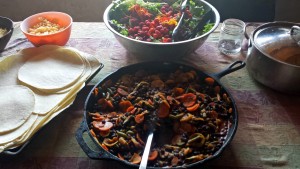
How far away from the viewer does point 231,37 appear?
180 cm

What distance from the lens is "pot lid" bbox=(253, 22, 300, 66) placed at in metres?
1.34

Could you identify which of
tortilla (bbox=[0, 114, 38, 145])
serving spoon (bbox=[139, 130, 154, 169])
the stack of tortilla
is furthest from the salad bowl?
tortilla (bbox=[0, 114, 38, 145])

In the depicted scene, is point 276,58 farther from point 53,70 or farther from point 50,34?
point 50,34

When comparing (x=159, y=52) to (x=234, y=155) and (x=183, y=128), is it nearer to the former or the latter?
(x=183, y=128)

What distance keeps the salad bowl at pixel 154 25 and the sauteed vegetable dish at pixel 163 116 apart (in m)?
0.15

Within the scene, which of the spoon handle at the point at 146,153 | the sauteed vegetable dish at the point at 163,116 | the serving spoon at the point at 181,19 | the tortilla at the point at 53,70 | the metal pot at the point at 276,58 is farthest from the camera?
the serving spoon at the point at 181,19

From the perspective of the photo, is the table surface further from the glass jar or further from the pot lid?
the pot lid

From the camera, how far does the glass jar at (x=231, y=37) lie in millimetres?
1760

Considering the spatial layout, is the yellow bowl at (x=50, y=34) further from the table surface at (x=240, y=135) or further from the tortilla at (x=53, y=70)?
the table surface at (x=240, y=135)

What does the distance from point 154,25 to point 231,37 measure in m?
0.51

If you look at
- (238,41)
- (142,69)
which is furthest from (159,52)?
(238,41)

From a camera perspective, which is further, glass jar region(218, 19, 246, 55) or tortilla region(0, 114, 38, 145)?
glass jar region(218, 19, 246, 55)

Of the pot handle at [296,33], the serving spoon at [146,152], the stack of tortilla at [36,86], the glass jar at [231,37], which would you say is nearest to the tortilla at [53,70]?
the stack of tortilla at [36,86]

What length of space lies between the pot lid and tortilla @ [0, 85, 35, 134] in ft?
3.85
